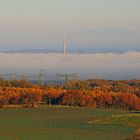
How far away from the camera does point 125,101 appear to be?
12575 cm

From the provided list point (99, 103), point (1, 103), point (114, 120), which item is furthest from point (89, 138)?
point (99, 103)

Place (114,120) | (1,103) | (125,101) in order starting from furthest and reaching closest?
(125,101), (1,103), (114,120)

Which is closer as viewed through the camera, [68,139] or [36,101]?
[68,139]

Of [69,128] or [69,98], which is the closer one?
[69,128]

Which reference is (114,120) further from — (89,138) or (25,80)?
(25,80)

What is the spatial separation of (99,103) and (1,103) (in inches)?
916

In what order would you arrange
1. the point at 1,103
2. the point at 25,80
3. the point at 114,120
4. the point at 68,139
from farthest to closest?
the point at 25,80
the point at 1,103
the point at 114,120
the point at 68,139

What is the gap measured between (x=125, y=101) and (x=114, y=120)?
53553 mm

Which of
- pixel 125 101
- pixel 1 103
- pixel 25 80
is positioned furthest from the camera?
pixel 25 80

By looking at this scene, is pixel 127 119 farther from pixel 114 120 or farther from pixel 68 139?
pixel 68 139

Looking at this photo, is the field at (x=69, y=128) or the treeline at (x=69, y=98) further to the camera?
the treeline at (x=69, y=98)

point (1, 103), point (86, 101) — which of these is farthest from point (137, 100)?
point (1, 103)

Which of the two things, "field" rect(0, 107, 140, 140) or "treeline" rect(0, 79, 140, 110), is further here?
"treeline" rect(0, 79, 140, 110)

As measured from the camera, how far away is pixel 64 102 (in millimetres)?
122750
